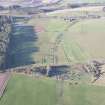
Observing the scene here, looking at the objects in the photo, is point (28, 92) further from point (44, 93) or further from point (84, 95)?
point (84, 95)

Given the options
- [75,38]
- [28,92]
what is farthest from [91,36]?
[28,92]

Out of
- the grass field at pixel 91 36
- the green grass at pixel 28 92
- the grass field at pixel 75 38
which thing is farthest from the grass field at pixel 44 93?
the grass field at pixel 91 36

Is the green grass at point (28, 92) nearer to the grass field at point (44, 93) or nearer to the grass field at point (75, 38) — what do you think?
the grass field at point (44, 93)

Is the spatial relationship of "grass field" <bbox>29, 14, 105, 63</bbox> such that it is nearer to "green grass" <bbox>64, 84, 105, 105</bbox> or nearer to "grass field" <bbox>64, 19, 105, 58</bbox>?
"grass field" <bbox>64, 19, 105, 58</bbox>

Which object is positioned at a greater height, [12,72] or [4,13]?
[4,13]

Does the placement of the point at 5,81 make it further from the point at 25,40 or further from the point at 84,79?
the point at 25,40

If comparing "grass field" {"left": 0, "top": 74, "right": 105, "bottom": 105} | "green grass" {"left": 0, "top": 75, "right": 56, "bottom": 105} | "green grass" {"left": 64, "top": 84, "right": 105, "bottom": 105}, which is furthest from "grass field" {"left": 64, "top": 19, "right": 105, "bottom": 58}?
"green grass" {"left": 0, "top": 75, "right": 56, "bottom": 105}

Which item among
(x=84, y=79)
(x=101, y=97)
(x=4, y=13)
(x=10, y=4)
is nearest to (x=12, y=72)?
(x=84, y=79)

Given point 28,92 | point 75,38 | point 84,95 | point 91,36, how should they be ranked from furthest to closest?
point 91,36
point 75,38
point 28,92
point 84,95
